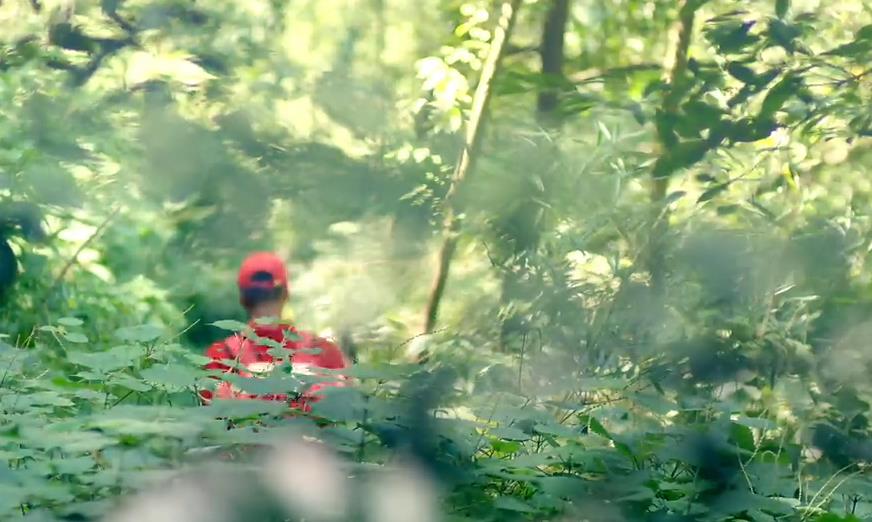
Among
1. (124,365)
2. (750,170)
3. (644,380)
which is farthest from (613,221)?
(124,365)

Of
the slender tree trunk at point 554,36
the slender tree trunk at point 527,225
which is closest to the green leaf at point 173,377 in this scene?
the slender tree trunk at point 527,225

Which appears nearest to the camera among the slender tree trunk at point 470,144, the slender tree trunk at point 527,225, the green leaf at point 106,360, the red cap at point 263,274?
the green leaf at point 106,360

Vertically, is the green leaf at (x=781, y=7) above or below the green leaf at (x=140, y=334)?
above

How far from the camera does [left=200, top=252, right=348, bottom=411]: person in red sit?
197cm

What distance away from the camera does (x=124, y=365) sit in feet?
7.00

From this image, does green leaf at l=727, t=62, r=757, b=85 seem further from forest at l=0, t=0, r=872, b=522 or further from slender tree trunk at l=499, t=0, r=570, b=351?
slender tree trunk at l=499, t=0, r=570, b=351

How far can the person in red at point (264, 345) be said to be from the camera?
1.97m

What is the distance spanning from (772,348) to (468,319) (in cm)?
137

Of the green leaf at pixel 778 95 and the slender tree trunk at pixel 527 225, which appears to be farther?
the slender tree trunk at pixel 527 225

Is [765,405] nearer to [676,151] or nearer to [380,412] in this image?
[676,151]

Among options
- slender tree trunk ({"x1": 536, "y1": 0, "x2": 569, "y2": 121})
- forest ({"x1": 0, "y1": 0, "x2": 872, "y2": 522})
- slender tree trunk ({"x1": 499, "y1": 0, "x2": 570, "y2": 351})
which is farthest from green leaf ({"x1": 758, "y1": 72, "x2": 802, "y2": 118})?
slender tree trunk ({"x1": 536, "y1": 0, "x2": 569, "y2": 121})

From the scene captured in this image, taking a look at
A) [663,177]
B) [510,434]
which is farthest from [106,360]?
[663,177]

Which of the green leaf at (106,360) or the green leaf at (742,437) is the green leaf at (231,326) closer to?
the green leaf at (106,360)

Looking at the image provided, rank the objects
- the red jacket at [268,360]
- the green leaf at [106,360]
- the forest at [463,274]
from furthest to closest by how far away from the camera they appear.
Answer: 1. the green leaf at [106,360]
2. the red jacket at [268,360]
3. the forest at [463,274]
